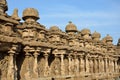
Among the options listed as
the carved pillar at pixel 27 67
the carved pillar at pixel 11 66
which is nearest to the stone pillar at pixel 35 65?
the carved pillar at pixel 27 67

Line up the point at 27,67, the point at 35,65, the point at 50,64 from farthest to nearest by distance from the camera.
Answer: the point at 50,64 < the point at 35,65 < the point at 27,67

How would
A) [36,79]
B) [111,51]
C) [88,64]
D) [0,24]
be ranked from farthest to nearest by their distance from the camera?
[111,51] → [88,64] → [36,79] → [0,24]

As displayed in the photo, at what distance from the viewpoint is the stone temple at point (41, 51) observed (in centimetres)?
993

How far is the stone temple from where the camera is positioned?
993 centimetres

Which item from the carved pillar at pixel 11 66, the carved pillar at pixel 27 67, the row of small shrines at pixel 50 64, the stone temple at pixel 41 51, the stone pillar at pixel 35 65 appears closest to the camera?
the carved pillar at pixel 11 66

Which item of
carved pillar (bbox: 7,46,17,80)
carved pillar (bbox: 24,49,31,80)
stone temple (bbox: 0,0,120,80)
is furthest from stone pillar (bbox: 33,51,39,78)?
carved pillar (bbox: 7,46,17,80)

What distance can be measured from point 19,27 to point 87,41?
414 inches

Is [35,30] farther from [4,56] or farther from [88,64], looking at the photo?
[88,64]

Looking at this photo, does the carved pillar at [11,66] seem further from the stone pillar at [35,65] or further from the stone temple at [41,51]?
the stone pillar at [35,65]

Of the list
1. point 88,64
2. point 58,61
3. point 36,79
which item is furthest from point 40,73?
point 88,64

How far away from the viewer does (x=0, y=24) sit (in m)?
9.70

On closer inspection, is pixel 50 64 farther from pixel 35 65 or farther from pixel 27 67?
pixel 27 67

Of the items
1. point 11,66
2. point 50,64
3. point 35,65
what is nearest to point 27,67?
point 35,65

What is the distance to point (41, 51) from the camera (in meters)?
13.0
